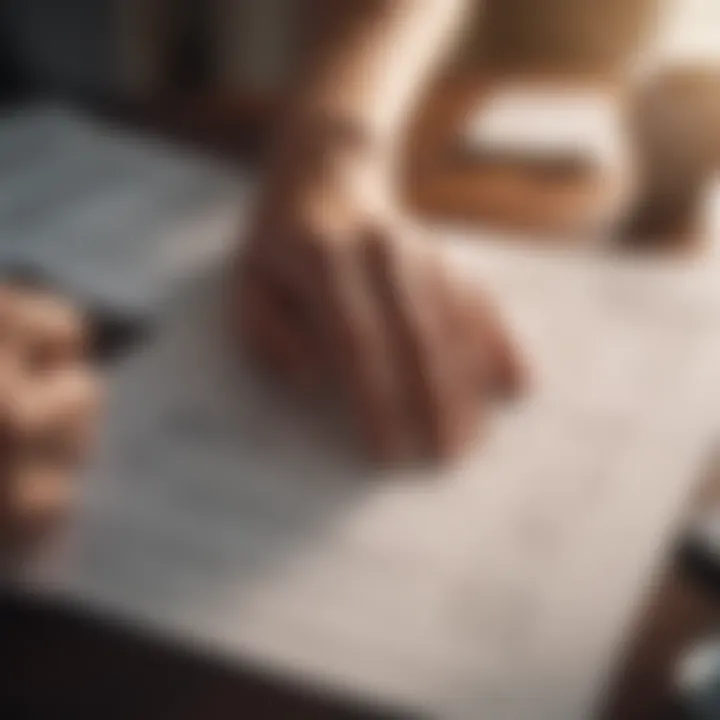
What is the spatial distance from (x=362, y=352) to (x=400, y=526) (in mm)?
97

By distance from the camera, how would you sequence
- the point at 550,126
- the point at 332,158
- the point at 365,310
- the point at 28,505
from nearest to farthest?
the point at 28,505 → the point at 365,310 → the point at 332,158 → the point at 550,126

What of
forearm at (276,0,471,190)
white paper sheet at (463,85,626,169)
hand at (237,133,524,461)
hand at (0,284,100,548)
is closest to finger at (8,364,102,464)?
hand at (0,284,100,548)

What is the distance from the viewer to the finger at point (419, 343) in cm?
59

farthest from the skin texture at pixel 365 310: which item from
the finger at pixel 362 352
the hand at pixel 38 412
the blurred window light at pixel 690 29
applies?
the blurred window light at pixel 690 29

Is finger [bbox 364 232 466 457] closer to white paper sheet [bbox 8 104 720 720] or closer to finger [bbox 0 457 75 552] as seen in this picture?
white paper sheet [bbox 8 104 720 720]

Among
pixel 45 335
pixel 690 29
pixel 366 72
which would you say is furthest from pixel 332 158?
pixel 690 29

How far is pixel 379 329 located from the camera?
0.62 meters

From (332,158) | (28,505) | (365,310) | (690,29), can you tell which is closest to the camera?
(28,505)

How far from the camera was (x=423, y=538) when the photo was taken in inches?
A: 21.1

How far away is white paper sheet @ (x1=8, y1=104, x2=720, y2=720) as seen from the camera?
48cm

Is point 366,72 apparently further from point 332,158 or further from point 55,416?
point 55,416

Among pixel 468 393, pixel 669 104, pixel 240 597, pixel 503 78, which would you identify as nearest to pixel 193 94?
pixel 503 78

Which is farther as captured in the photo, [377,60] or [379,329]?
[377,60]

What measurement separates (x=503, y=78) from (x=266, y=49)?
52 cm
